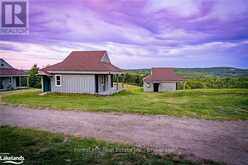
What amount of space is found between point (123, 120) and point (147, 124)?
3.62 feet

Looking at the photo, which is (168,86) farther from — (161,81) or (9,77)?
(9,77)

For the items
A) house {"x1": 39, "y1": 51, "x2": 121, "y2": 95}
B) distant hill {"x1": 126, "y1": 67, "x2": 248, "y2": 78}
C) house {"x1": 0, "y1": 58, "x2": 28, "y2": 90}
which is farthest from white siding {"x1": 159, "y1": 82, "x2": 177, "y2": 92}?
house {"x1": 0, "y1": 58, "x2": 28, "y2": 90}

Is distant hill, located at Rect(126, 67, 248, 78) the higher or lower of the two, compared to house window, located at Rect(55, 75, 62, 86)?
higher

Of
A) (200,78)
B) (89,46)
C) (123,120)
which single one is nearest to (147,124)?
(123,120)

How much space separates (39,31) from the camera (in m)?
9.95

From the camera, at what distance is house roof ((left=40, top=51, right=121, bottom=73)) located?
2086 centimetres

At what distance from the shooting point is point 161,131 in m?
7.23

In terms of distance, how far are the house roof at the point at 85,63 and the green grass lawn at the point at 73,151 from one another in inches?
576

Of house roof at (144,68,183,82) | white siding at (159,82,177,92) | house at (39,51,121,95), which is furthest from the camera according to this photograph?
house roof at (144,68,183,82)

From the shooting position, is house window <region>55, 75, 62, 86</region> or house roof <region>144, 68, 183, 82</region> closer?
house window <region>55, 75, 62, 86</region>

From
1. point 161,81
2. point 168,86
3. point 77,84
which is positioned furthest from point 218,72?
point 161,81

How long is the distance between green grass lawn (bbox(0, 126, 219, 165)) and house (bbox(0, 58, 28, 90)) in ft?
72.9

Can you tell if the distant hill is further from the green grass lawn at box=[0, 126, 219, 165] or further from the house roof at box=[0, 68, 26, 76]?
the house roof at box=[0, 68, 26, 76]

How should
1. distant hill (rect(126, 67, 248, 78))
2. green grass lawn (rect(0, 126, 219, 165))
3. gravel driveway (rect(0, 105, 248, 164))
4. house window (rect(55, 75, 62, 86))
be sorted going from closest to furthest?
green grass lawn (rect(0, 126, 219, 165)) < gravel driveway (rect(0, 105, 248, 164)) < distant hill (rect(126, 67, 248, 78)) < house window (rect(55, 75, 62, 86))
